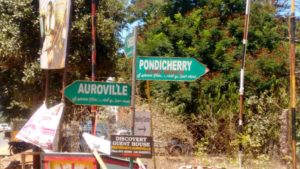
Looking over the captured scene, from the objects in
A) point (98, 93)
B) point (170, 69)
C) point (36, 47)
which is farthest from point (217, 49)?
point (98, 93)

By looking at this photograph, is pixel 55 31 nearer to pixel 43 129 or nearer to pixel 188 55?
pixel 43 129

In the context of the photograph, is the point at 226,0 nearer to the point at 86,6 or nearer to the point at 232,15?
the point at 232,15

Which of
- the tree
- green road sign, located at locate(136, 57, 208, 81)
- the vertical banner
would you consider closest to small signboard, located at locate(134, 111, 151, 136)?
green road sign, located at locate(136, 57, 208, 81)

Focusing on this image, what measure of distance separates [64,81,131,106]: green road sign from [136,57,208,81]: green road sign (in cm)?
32

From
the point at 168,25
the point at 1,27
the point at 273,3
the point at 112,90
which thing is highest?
the point at 273,3

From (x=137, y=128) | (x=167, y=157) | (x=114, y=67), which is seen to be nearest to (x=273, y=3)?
Answer: (x=114, y=67)

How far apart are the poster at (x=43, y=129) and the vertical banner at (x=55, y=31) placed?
47.9 inches

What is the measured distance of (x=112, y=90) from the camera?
5789mm

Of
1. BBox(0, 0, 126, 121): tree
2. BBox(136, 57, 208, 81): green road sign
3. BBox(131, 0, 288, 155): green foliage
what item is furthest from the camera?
BBox(131, 0, 288, 155): green foliage

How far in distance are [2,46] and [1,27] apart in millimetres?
575

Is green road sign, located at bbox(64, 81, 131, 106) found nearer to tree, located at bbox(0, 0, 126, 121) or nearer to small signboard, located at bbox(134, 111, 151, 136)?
small signboard, located at bbox(134, 111, 151, 136)

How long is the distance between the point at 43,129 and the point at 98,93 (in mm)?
2294

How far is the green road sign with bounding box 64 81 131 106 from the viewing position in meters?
5.74

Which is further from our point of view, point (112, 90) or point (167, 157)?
point (167, 157)
